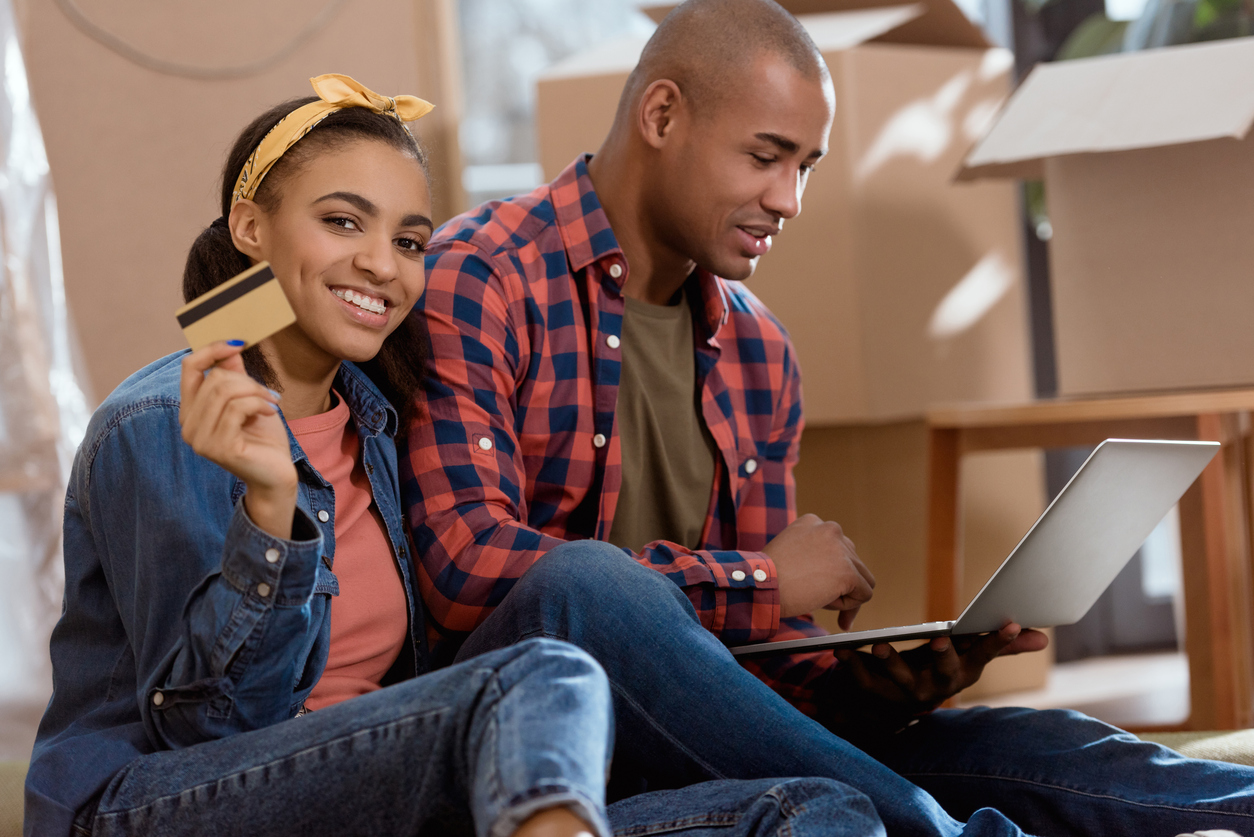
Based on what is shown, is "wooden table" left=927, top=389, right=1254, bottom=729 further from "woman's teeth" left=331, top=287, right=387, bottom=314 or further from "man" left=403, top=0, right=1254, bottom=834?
"woman's teeth" left=331, top=287, right=387, bottom=314

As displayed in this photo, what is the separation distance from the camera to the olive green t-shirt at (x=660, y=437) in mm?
1245


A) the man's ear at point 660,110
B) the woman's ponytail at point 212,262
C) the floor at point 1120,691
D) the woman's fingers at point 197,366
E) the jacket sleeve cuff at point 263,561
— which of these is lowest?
the floor at point 1120,691

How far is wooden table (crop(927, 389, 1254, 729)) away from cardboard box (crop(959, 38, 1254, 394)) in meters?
0.06

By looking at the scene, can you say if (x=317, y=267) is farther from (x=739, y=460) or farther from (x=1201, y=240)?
(x=1201, y=240)

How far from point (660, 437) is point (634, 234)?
221 mm

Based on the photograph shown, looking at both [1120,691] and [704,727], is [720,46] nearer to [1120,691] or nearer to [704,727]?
[704,727]

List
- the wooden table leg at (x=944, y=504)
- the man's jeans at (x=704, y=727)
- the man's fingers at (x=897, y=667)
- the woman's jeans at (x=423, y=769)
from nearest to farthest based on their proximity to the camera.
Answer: the woman's jeans at (x=423, y=769) < the man's jeans at (x=704, y=727) < the man's fingers at (x=897, y=667) < the wooden table leg at (x=944, y=504)

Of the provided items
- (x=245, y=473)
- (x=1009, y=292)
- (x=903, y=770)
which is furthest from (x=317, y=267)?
(x=1009, y=292)

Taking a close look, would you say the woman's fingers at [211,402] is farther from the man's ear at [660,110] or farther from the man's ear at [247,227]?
the man's ear at [660,110]

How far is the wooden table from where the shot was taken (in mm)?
1383

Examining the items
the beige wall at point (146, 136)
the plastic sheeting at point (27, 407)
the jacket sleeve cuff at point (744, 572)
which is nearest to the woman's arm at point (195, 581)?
the jacket sleeve cuff at point (744, 572)

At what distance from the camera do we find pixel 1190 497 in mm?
1442

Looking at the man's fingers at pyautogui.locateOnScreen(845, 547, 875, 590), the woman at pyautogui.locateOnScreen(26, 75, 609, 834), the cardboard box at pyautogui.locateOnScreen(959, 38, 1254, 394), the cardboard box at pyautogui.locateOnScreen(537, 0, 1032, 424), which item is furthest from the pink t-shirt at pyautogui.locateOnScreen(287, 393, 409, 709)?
the cardboard box at pyautogui.locateOnScreen(959, 38, 1254, 394)

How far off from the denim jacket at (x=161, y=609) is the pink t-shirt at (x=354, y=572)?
7 centimetres
